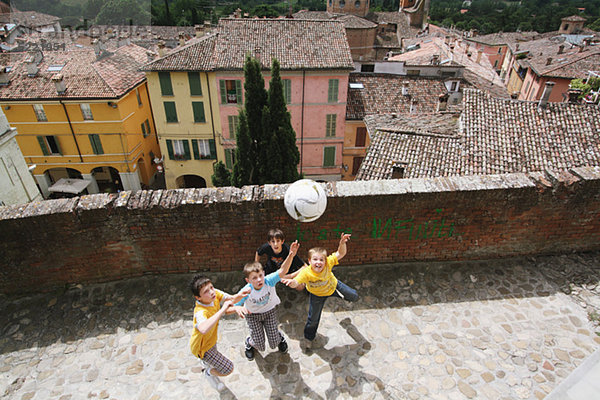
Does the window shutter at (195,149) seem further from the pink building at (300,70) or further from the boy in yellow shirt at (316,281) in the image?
the boy in yellow shirt at (316,281)

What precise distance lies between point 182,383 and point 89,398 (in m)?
1.06

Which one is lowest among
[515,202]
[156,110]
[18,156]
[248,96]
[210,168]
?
[210,168]

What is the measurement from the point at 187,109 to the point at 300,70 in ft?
25.0

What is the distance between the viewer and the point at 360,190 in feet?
17.5

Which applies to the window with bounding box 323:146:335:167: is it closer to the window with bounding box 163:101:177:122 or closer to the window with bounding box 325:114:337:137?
the window with bounding box 325:114:337:137

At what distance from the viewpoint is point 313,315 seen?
181 inches

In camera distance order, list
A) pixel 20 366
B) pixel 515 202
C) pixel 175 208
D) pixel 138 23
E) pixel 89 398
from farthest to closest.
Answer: pixel 138 23, pixel 515 202, pixel 175 208, pixel 20 366, pixel 89 398

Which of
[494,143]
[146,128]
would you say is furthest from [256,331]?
[146,128]

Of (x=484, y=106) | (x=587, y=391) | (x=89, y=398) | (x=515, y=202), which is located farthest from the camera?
(x=484, y=106)

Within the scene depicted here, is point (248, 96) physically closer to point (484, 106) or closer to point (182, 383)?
point (484, 106)

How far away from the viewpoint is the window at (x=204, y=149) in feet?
79.3

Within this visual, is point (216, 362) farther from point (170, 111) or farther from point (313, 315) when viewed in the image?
point (170, 111)

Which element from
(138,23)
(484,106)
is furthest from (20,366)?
(138,23)

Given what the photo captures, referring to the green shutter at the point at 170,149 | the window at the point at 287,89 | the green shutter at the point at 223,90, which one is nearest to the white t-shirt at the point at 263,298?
the window at the point at 287,89
